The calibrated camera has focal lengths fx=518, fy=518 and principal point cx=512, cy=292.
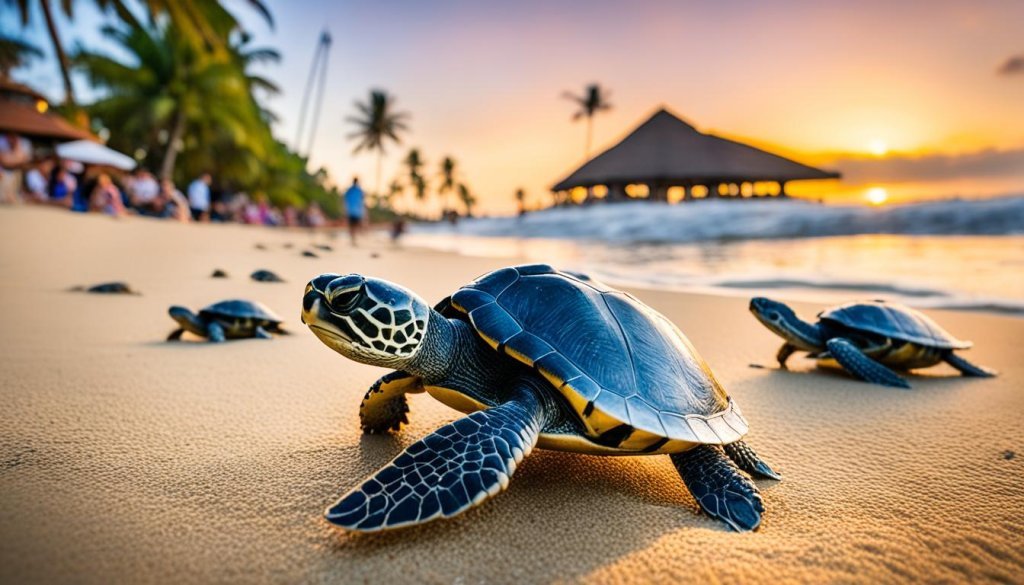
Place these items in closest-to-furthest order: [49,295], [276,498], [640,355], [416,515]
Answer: [416,515]
[276,498]
[640,355]
[49,295]

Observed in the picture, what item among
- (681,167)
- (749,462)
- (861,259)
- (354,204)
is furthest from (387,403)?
(681,167)

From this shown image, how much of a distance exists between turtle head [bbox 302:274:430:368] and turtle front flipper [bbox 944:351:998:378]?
145 inches

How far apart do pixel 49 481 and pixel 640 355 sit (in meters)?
1.77

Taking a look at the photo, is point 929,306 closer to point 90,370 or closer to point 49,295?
point 90,370

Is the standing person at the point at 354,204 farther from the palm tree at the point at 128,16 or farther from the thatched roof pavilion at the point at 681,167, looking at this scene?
the thatched roof pavilion at the point at 681,167

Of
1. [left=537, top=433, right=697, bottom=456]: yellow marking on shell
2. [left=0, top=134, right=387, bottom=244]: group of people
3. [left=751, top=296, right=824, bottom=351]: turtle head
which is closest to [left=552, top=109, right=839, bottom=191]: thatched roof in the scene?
[left=0, top=134, right=387, bottom=244]: group of people

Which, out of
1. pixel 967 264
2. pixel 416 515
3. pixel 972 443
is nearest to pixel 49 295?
pixel 416 515

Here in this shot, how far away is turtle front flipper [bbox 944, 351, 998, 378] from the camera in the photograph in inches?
132

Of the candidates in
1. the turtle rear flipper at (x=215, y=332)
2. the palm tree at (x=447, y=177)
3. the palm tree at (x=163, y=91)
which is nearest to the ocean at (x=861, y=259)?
the turtle rear flipper at (x=215, y=332)

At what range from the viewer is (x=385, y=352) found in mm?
1516

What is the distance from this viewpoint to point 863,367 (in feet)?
10.4

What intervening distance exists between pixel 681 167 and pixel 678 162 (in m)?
0.98

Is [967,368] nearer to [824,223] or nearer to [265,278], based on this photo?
[265,278]

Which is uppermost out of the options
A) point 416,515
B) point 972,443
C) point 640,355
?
point 640,355
